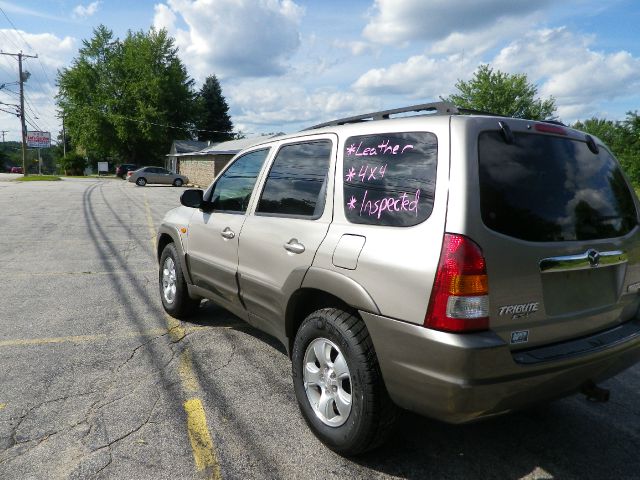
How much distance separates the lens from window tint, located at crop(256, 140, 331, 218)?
3008mm

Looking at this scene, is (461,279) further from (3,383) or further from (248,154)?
(3,383)

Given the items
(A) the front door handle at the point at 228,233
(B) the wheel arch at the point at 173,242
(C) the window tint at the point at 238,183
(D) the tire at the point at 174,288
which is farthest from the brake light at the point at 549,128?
(D) the tire at the point at 174,288

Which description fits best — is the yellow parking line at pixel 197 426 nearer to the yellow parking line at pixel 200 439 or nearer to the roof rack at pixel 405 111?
the yellow parking line at pixel 200 439

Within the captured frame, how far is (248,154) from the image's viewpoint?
13.3ft

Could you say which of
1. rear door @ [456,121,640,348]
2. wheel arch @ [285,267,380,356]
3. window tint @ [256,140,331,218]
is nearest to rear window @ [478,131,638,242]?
rear door @ [456,121,640,348]

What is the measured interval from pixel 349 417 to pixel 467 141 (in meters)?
1.54

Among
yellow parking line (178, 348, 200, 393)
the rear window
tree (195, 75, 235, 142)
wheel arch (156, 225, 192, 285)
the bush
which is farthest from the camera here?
tree (195, 75, 235, 142)

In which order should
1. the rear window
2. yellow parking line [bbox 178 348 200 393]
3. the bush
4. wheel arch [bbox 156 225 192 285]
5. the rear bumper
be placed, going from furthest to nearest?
the bush < wheel arch [bbox 156 225 192 285] < yellow parking line [bbox 178 348 200 393] < the rear window < the rear bumper

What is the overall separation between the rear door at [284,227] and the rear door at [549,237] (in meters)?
0.99

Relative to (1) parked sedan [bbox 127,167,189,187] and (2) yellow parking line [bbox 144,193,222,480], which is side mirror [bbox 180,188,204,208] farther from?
(1) parked sedan [bbox 127,167,189,187]

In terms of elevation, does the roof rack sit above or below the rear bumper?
above

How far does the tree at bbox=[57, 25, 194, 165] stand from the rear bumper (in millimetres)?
59253

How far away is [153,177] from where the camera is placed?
3766cm

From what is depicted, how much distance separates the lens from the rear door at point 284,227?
2916 mm
